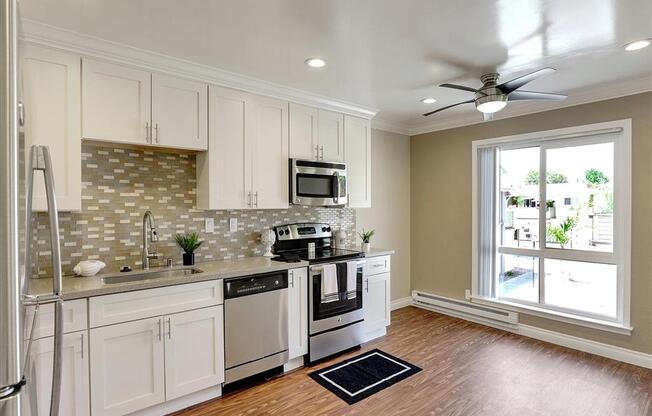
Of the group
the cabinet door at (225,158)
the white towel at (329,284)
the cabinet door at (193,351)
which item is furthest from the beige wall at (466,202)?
the cabinet door at (193,351)

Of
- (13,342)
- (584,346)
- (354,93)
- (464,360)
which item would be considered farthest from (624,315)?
(13,342)

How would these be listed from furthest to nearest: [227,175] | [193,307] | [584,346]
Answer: [584,346] < [227,175] < [193,307]

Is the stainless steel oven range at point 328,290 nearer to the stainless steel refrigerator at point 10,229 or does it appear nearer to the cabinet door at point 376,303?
the cabinet door at point 376,303

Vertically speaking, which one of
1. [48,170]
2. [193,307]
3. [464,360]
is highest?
[48,170]

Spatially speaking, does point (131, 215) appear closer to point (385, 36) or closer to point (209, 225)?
point (209, 225)

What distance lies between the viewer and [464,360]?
10.7 ft

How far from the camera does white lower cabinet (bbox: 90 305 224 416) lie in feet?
7.02

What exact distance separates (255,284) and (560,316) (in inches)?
124

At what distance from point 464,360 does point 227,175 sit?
107 inches

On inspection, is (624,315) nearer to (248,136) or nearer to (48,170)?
(248,136)

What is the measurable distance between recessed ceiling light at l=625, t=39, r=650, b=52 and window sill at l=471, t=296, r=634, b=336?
2.42 m

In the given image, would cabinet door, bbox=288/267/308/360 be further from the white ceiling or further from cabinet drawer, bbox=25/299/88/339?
the white ceiling

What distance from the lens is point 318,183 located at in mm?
3545

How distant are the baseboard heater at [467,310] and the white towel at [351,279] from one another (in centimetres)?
174
